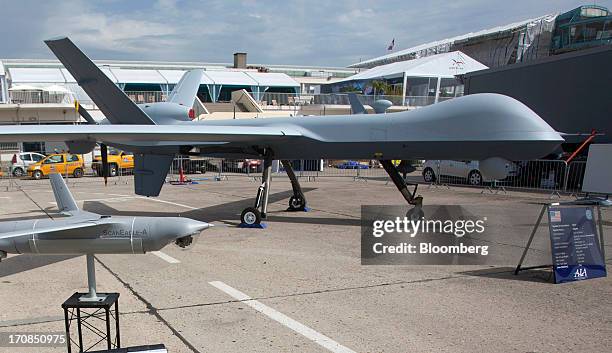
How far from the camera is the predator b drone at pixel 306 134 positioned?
32.2 feet

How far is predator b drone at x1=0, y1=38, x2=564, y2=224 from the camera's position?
9.81m

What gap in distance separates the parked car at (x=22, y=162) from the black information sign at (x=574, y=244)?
32.6 meters

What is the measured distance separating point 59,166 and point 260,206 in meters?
22.8

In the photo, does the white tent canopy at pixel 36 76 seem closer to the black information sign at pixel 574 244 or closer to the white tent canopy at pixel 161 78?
the white tent canopy at pixel 161 78

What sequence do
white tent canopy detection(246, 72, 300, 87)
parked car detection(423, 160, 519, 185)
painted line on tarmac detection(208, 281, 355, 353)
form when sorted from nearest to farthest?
painted line on tarmac detection(208, 281, 355, 353) < parked car detection(423, 160, 519, 185) < white tent canopy detection(246, 72, 300, 87)

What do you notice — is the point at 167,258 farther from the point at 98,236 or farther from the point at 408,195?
the point at 408,195

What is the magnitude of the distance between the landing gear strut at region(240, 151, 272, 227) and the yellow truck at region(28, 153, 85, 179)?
844 inches

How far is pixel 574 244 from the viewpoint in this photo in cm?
703

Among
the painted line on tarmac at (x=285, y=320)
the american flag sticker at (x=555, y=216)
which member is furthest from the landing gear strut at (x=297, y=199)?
the american flag sticker at (x=555, y=216)

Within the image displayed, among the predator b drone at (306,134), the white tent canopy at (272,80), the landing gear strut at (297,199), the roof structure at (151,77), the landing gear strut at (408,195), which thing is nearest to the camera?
the predator b drone at (306,134)

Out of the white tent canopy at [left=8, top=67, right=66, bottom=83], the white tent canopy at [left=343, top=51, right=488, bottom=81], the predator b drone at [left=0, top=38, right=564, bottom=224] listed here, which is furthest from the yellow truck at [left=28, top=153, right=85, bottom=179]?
the white tent canopy at [left=343, top=51, right=488, bottom=81]

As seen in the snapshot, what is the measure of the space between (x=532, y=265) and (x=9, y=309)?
832 cm

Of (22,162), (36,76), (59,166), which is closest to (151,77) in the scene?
(36,76)

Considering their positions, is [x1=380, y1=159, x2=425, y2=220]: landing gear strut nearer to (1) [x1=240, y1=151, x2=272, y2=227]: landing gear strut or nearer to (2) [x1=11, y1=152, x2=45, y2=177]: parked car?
(1) [x1=240, y1=151, x2=272, y2=227]: landing gear strut
